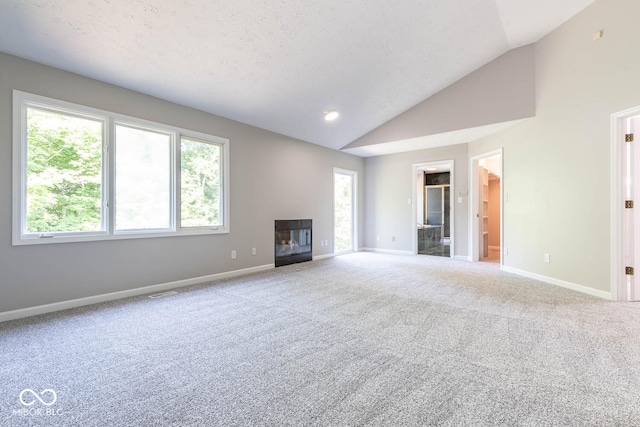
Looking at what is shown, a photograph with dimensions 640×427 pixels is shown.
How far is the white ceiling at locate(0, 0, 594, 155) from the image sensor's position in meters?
2.69

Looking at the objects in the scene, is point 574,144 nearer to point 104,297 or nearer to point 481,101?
point 481,101

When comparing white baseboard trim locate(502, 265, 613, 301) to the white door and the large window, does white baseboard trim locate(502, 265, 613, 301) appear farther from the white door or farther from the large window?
the large window

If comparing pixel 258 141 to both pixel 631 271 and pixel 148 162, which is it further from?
pixel 631 271

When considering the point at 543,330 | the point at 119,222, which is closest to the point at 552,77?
the point at 543,330

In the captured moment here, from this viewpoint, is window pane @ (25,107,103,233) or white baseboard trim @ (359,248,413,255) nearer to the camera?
window pane @ (25,107,103,233)

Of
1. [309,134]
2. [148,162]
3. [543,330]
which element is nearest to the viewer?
[543,330]

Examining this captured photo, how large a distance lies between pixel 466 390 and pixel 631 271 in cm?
324

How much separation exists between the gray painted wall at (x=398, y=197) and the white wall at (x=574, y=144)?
148 cm

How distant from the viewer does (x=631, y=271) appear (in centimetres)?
336

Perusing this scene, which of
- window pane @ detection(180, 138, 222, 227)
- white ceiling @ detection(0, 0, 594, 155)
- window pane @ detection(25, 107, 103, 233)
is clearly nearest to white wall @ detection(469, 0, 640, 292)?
white ceiling @ detection(0, 0, 594, 155)

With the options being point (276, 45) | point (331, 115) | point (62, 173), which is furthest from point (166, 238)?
point (331, 115)

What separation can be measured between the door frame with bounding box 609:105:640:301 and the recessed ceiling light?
364 centimetres

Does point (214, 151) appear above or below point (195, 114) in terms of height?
below

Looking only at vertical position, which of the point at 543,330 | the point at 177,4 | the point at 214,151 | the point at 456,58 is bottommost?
the point at 543,330
